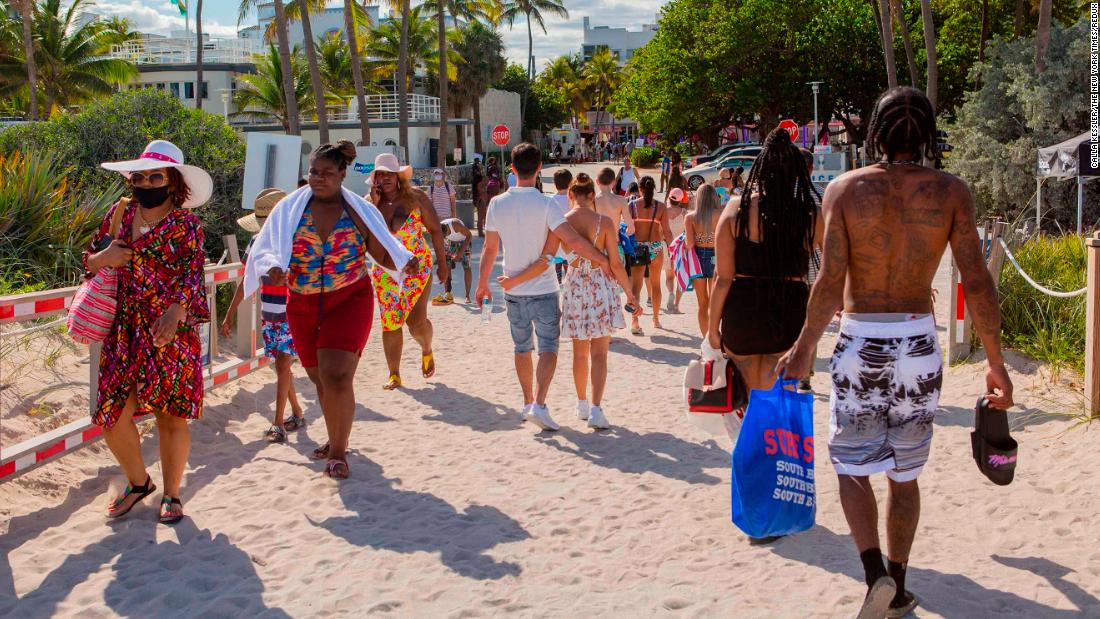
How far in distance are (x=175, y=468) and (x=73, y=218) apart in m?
5.95

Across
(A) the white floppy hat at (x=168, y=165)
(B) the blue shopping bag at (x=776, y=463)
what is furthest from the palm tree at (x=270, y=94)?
(B) the blue shopping bag at (x=776, y=463)

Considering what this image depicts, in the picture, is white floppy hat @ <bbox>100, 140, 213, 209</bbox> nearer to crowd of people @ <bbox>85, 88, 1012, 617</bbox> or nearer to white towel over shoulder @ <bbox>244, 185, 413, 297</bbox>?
crowd of people @ <bbox>85, 88, 1012, 617</bbox>

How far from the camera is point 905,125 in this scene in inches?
149

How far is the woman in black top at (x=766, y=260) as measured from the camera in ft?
16.6

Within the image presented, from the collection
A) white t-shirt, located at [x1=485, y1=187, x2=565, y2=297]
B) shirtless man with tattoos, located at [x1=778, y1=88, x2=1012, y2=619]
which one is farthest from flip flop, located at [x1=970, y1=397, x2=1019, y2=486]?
white t-shirt, located at [x1=485, y1=187, x2=565, y2=297]

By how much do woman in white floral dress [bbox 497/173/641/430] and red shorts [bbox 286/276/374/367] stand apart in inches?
49.4

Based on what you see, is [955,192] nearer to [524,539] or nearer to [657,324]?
[524,539]

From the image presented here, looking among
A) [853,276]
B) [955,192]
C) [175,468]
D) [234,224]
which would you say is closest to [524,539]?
[175,468]

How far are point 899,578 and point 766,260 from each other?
66.2 inches

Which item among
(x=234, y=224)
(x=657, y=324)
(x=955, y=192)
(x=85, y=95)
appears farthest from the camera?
(x=85, y=95)

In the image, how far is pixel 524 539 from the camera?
16.7 ft

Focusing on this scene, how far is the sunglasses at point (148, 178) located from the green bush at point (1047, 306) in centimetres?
599

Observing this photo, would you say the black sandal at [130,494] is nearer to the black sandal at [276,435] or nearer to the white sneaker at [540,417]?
the black sandal at [276,435]

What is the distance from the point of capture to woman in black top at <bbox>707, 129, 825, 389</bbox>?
506cm
